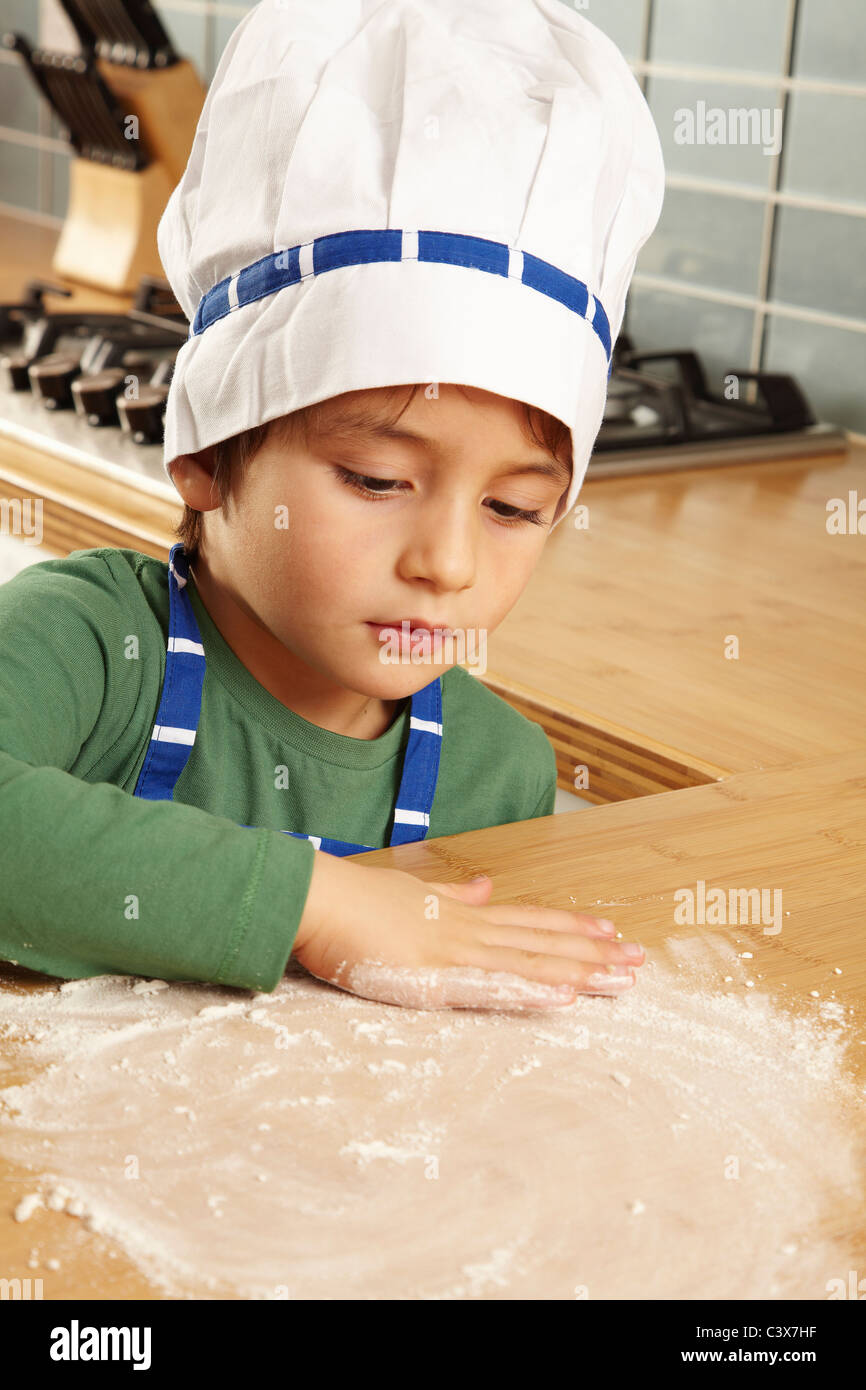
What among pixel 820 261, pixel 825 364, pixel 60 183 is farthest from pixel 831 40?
pixel 60 183

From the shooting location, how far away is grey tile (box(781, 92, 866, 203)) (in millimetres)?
1661

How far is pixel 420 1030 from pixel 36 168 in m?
2.56

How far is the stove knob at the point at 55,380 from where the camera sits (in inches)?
63.4

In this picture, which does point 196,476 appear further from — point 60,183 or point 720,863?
point 60,183

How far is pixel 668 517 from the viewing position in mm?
1406

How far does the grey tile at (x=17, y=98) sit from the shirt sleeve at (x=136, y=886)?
246 centimetres

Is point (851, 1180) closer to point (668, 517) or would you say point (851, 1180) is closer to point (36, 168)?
point (668, 517)

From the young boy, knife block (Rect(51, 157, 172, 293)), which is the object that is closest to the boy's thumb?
the young boy

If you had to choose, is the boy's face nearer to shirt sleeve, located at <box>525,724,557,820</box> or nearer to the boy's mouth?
the boy's mouth

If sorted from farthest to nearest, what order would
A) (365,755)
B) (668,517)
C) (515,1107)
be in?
1. (668,517)
2. (365,755)
3. (515,1107)

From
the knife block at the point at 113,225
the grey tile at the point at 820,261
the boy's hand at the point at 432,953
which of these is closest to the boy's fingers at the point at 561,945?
the boy's hand at the point at 432,953

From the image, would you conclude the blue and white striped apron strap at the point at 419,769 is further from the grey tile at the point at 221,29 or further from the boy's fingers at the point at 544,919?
the grey tile at the point at 221,29

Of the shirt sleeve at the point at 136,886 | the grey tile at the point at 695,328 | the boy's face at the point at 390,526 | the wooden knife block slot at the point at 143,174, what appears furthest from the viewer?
the wooden knife block slot at the point at 143,174
